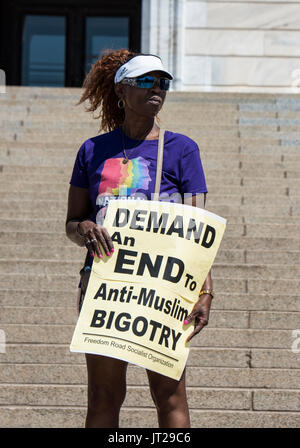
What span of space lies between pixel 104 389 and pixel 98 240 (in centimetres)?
59

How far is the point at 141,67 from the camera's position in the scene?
3.49m

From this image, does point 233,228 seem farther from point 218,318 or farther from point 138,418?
point 138,418

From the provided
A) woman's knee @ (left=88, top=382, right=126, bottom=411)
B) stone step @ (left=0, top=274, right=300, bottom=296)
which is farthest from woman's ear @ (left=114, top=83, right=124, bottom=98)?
stone step @ (left=0, top=274, right=300, bottom=296)

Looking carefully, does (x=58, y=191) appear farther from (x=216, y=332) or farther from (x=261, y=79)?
(x=261, y=79)

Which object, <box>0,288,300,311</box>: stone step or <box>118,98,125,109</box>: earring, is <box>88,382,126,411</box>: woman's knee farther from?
<box>0,288,300,311</box>: stone step

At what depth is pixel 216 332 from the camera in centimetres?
598

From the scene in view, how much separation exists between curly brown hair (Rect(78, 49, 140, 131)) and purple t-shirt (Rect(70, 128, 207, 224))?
1.03ft

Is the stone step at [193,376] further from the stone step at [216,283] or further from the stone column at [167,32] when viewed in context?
the stone column at [167,32]

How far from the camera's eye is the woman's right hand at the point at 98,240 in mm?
3365

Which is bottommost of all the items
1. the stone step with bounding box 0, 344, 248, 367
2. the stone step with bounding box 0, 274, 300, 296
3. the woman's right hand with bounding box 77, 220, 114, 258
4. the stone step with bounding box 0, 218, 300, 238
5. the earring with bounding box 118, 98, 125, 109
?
the stone step with bounding box 0, 344, 248, 367

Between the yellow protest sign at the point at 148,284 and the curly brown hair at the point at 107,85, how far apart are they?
24.7 inches

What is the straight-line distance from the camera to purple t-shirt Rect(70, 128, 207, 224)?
3.47 m

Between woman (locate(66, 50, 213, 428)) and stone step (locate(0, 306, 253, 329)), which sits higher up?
woman (locate(66, 50, 213, 428))

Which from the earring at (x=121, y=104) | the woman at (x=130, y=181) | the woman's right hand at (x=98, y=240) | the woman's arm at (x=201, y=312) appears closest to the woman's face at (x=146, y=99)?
the woman at (x=130, y=181)
